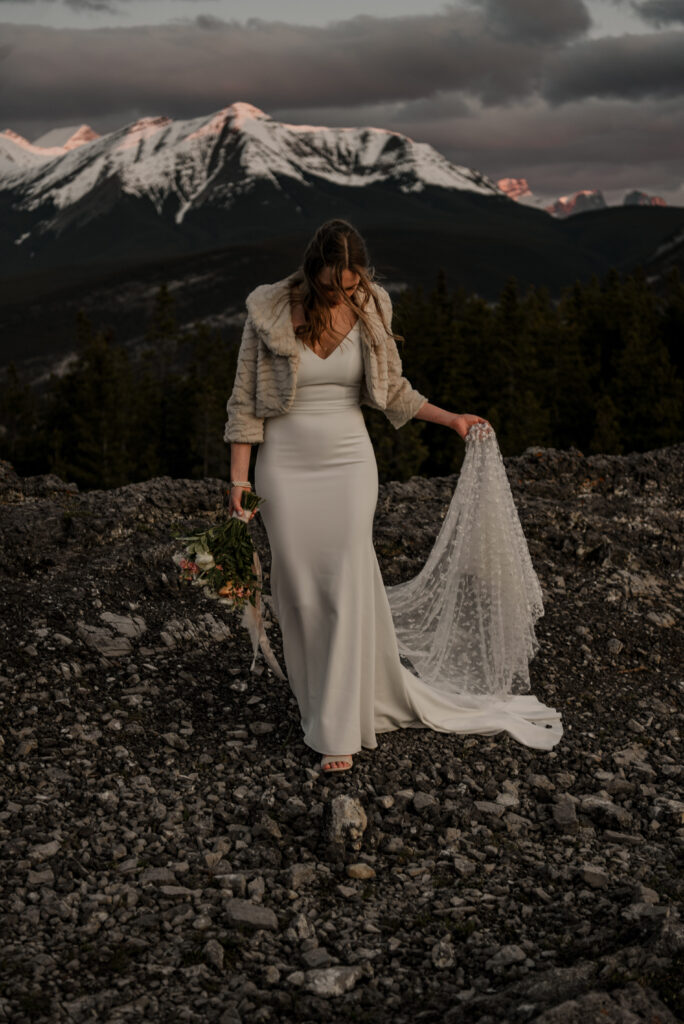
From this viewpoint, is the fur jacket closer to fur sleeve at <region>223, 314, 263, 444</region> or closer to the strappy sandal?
fur sleeve at <region>223, 314, 263, 444</region>

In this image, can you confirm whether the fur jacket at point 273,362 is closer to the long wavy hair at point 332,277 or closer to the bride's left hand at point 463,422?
the long wavy hair at point 332,277

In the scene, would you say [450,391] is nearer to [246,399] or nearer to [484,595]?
[484,595]

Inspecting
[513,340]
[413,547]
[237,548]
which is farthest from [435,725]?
[513,340]

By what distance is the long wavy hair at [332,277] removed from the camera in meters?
5.38

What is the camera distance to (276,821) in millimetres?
5230

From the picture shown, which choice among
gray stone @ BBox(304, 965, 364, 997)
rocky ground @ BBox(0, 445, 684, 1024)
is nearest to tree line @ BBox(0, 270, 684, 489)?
rocky ground @ BBox(0, 445, 684, 1024)

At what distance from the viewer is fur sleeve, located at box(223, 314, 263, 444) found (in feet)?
18.7

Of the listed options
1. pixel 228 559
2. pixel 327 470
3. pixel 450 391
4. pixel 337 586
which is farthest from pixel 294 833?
pixel 450 391

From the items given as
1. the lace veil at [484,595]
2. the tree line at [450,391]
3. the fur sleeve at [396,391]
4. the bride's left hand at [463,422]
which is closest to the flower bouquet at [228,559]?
the fur sleeve at [396,391]

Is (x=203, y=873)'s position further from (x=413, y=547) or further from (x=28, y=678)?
(x=413, y=547)

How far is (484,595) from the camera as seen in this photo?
7.17 metres

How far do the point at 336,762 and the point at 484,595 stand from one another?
208 cm

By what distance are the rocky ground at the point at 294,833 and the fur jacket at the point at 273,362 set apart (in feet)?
6.81

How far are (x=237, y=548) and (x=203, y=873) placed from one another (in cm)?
192
